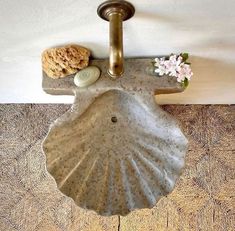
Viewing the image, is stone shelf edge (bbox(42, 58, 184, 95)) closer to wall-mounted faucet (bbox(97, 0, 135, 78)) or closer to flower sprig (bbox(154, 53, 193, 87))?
flower sprig (bbox(154, 53, 193, 87))

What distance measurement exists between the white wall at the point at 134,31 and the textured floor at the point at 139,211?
13.7 inches

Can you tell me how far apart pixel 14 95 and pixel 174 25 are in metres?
0.86

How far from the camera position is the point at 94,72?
123cm

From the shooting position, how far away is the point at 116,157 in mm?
1178

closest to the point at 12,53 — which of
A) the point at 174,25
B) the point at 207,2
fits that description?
the point at 174,25

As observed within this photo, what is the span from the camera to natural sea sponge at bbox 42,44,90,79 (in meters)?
1.21

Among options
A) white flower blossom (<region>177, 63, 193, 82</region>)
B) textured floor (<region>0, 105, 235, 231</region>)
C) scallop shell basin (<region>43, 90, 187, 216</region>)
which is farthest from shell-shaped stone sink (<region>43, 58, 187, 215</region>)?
textured floor (<region>0, 105, 235, 231</region>)

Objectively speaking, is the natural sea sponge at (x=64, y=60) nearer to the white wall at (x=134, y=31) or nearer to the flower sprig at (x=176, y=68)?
the white wall at (x=134, y=31)

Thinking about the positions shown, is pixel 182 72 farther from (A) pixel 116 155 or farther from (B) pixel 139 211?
(B) pixel 139 211

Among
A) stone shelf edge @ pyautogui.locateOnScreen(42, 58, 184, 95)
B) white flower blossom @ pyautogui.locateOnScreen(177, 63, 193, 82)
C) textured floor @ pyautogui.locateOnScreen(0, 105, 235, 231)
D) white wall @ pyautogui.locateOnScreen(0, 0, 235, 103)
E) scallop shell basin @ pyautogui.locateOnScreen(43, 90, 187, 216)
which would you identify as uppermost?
white wall @ pyautogui.locateOnScreen(0, 0, 235, 103)

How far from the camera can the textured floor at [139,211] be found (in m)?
1.67

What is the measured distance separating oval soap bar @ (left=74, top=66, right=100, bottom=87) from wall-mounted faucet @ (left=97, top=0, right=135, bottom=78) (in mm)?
175

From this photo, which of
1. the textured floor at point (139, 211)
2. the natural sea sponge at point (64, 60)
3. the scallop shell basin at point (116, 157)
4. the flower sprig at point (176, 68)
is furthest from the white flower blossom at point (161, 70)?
the textured floor at point (139, 211)

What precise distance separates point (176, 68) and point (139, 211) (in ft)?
2.34
